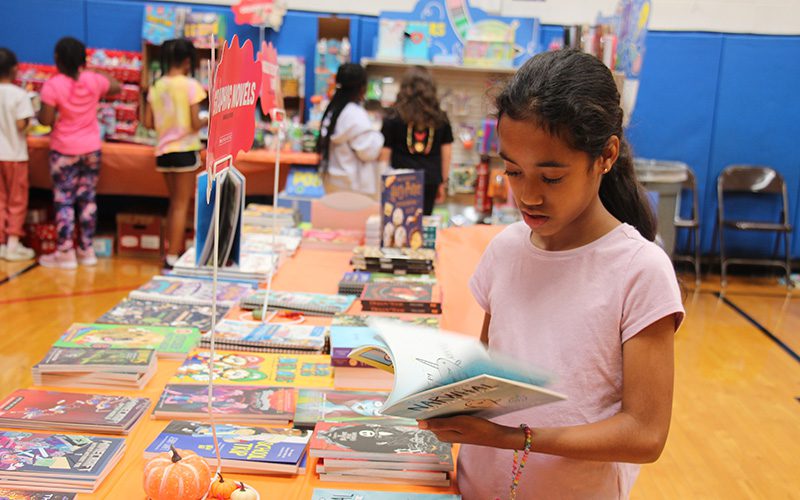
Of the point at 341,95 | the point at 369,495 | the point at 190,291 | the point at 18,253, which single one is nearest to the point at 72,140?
the point at 18,253

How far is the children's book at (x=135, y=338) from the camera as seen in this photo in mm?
2467

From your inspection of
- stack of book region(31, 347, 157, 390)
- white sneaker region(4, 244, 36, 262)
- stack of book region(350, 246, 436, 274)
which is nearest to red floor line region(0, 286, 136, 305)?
white sneaker region(4, 244, 36, 262)

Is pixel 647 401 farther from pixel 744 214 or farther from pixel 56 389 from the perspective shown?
pixel 744 214

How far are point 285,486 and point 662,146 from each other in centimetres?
655

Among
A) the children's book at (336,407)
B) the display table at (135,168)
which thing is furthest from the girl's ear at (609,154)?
the display table at (135,168)

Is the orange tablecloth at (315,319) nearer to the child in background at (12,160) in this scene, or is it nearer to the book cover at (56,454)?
the book cover at (56,454)

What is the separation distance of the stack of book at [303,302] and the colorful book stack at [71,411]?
3.14ft

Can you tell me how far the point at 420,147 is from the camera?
5.68 meters

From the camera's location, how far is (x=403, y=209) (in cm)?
379

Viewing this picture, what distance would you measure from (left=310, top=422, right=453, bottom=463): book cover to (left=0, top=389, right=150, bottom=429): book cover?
1.72 feet

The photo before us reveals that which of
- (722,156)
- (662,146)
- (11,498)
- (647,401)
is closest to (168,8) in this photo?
(662,146)

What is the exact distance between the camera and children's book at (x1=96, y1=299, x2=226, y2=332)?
2.82 metres

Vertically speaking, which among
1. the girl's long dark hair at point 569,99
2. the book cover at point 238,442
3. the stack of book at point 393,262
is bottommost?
the book cover at point 238,442

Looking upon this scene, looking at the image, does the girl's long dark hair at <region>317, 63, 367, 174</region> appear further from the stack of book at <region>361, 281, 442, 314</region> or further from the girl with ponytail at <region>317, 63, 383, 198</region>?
the stack of book at <region>361, 281, 442, 314</region>
